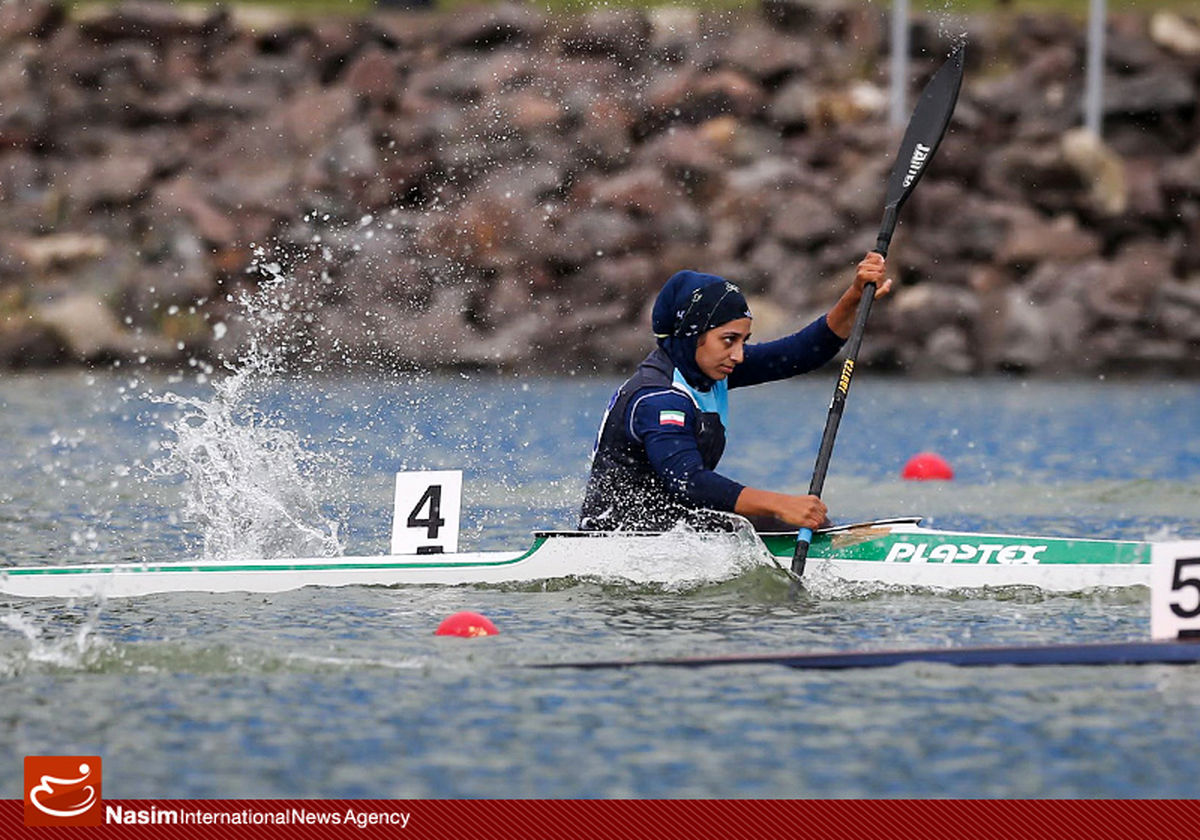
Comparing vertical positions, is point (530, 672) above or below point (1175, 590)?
below

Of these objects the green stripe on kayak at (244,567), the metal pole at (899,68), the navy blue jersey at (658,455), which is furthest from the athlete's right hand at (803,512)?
the metal pole at (899,68)

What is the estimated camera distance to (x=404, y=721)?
6492 millimetres

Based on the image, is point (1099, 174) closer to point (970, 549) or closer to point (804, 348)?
point (804, 348)

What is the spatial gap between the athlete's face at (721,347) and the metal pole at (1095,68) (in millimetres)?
18341

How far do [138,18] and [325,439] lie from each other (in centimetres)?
1596

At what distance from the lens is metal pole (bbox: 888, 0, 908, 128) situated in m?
25.9

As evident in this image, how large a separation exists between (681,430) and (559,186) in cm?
1665

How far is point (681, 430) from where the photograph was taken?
8.72 metres

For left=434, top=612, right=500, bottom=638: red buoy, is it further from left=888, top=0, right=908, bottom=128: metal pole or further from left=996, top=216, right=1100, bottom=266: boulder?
left=888, top=0, right=908, bottom=128: metal pole

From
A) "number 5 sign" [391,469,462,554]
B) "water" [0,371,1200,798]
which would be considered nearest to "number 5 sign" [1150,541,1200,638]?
"water" [0,371,1200,798]

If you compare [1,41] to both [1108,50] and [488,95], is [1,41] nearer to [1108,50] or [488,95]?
[488,95]

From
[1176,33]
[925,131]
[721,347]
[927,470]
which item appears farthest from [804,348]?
[1176,33]

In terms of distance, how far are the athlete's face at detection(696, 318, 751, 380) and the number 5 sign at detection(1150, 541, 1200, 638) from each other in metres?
2.40

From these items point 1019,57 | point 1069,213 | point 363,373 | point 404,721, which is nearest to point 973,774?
point 404,721
